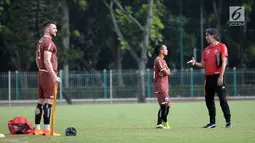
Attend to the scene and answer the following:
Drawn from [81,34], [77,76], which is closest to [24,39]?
[77,76]

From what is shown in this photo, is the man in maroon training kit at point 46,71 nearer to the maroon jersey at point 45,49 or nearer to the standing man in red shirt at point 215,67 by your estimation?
the maroon jersey at point 45,49

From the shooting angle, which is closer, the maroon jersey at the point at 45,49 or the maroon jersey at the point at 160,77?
the maroon jersey at the point at 45,49

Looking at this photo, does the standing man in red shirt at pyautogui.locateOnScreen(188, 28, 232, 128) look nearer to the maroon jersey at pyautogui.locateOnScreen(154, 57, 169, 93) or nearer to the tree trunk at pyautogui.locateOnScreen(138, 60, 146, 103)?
the maroon jersey at pyautogui.locateOnScreen(154, 57, 169, 93)

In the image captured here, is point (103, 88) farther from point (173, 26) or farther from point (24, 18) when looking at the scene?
point (173, 26)

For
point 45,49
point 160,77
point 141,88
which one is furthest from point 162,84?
point 141,88

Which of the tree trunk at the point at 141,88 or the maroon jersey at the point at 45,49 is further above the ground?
the maroon jersey at the point at 45,49

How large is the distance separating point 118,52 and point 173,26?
19.0 ft

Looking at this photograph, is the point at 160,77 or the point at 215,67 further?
the point at 160,77

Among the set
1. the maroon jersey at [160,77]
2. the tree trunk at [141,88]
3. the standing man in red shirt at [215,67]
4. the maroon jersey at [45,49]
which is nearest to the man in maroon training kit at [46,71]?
the maroon jersey at [45,49]

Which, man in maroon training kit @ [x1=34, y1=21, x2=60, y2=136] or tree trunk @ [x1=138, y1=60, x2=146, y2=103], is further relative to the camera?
tree trunk @ [x1=138, y1=60, x2=146, y2=103]

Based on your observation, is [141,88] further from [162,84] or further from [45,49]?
[45,49]

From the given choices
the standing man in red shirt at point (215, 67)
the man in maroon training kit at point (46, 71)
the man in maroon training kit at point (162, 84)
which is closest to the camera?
the man in maroon training kit at point (46, 71)

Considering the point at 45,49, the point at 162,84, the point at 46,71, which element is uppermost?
the point at 45,49

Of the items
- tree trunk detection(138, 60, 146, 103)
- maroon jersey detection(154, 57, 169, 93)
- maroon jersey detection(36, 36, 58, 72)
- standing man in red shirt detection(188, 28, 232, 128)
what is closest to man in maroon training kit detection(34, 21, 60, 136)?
maroon jersey detection(36, 36, 58, 72)
